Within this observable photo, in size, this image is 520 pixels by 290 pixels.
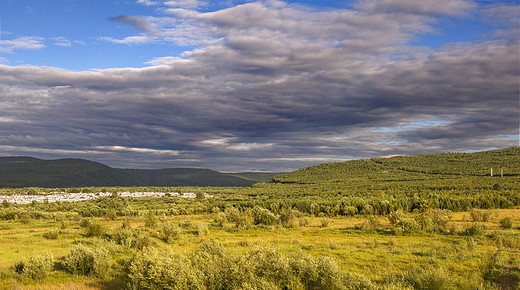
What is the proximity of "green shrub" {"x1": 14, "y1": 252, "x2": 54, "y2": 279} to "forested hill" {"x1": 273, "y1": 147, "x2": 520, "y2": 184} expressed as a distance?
105631 mm

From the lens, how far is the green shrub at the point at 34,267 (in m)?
14.0

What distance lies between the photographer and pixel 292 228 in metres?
32.0

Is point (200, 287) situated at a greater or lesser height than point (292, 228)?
greater

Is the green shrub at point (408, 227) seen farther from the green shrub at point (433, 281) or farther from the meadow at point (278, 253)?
the green shrub at point (433, 281)

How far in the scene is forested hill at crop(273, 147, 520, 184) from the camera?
10334 centimetres

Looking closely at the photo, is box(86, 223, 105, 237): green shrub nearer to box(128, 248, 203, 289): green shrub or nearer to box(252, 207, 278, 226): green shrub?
box(252, 207, 278, 226): green shrub

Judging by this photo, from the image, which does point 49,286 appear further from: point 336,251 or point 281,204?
point 281,204

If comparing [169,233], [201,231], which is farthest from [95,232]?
[201,231]

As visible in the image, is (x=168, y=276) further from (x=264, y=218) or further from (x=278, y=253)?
(x=264, y=218)

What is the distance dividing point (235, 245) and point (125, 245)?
733 centimetres

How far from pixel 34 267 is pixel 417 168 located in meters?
130

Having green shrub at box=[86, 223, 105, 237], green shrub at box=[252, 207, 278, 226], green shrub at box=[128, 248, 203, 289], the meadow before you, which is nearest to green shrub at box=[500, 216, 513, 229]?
the meadow

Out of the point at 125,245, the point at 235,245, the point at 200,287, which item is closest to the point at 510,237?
the point at 235,245

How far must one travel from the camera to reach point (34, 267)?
557 inches
